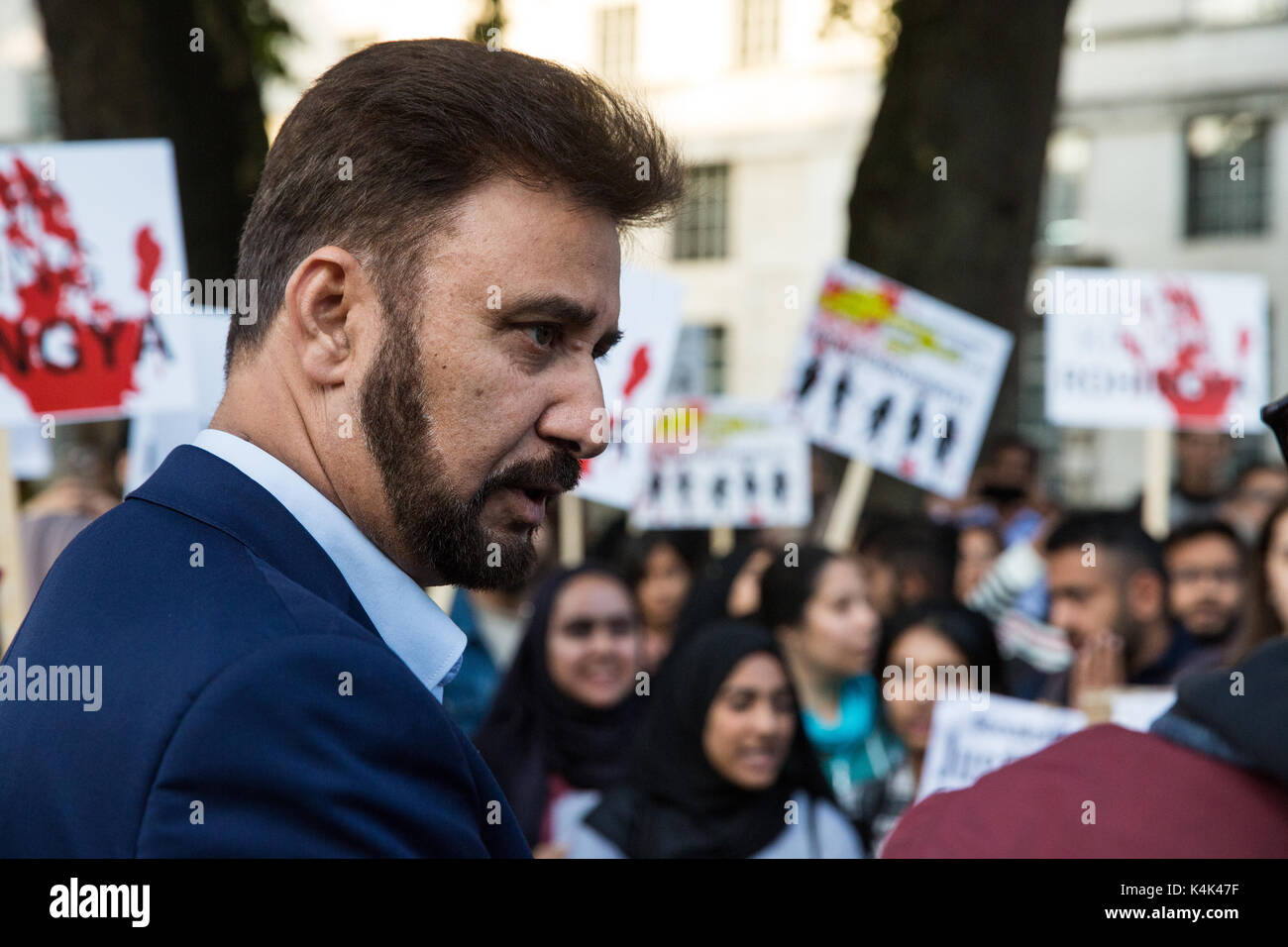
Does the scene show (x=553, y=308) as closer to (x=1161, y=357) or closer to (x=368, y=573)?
(x=368, y=573)

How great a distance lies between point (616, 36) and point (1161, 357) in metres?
22.8

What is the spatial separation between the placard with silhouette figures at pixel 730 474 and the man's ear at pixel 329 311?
615 centimetres

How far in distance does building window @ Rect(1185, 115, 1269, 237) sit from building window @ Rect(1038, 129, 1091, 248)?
66.9 inches

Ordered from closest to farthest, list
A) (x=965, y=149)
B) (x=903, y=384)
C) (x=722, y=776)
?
(x=722, y=776) → (x=903, y=384) → (x=965, y=149)

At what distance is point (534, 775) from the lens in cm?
460

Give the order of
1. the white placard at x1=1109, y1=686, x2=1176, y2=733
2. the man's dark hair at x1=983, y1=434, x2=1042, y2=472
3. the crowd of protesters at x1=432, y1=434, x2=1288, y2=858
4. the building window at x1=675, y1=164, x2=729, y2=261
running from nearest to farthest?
1. the white placard at x1=1109, y1=686, x2=1176, y2=733
2. the crowd of protesters at x1=432, y1=434, x2=1288, y2=858
3. the man's dark hair at x1=983, y1=434, x2=1042, y2=472
4. the building window at x1=675, y1=164, x2=729, y2=261

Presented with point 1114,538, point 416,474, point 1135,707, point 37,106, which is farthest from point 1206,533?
point 37,106

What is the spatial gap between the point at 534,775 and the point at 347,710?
357cm

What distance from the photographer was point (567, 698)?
15.8 ft

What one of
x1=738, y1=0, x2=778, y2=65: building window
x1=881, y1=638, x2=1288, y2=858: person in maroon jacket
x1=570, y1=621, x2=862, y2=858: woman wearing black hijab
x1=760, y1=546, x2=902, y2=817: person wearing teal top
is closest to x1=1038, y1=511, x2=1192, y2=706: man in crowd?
x1=760, y1=546, x2=902, y2=817: person wearing teal top

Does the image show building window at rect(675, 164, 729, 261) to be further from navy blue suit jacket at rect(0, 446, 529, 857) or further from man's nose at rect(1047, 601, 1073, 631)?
navy blue suit jacket at rect(0, 446, 529, 857)

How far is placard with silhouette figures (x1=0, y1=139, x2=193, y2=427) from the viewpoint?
4207 mm

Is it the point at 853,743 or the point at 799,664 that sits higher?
the point at 799,664
